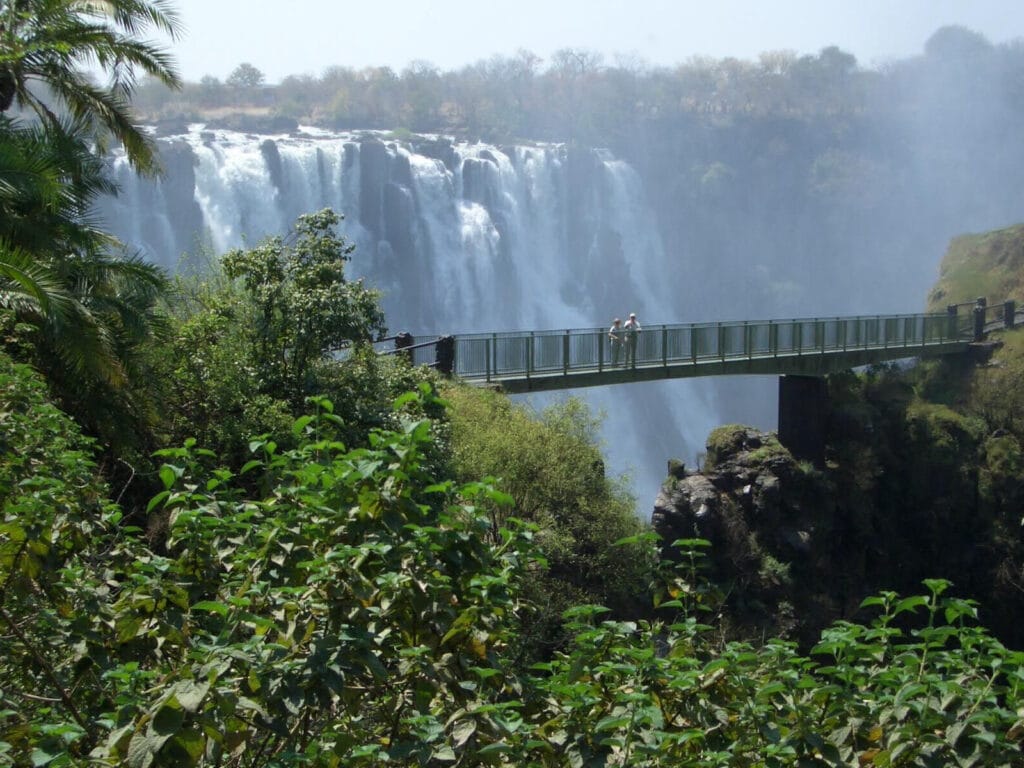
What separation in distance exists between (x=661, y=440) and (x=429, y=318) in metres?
13.5

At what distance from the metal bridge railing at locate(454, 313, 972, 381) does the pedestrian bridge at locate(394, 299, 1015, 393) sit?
22 millimetres

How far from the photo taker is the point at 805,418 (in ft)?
93.2

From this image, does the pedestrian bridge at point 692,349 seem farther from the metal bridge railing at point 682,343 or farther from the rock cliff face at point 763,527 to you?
the rock cliff face at point 763,527

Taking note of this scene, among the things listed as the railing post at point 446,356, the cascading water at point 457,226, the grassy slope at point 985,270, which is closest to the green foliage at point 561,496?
the railing post at point 446,356

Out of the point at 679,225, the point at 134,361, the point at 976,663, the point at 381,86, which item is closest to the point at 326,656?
the point at 976,663

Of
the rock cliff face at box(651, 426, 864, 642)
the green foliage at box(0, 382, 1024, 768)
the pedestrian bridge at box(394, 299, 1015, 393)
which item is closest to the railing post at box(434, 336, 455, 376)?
the pedestrian bridge at box(394, 299, 1015, 393)

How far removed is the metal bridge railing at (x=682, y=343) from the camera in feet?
69.2

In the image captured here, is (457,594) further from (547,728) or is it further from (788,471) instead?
(788,471)

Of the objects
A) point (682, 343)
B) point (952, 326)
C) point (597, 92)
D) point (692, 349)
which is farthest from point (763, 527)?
point (597, 92)

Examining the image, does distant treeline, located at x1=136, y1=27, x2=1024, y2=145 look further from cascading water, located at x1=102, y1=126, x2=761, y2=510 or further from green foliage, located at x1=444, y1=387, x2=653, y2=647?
green foliage, located at x1=444, y1=387, x2=653, y2=647

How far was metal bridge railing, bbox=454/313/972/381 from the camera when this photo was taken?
69.2ft

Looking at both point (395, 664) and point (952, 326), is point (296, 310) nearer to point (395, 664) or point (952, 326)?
point (395, 664)

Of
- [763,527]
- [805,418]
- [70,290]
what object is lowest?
[763,527]

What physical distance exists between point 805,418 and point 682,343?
17.6ft
